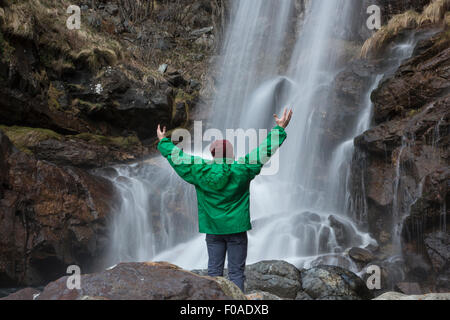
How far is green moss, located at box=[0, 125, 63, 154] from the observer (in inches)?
320

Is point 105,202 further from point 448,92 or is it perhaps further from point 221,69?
point 221,69

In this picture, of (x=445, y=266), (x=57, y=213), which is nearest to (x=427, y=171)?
(x=445, y=266)

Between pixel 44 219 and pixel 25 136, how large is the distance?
10.3 ft

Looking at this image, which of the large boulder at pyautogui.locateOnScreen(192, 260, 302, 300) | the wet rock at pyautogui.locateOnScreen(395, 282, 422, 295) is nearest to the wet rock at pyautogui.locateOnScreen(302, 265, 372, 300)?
the large boulder at pyautogui.locateOnScreen(192, 260, 302, 300)

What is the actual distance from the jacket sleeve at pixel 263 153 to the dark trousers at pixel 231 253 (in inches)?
22.1

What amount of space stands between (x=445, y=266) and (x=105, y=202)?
21.8ft

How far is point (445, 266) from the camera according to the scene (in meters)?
5.46

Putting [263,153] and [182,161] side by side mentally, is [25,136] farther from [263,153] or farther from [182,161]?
[263,153]

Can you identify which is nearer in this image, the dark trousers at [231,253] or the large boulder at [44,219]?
the dark trousers at [231,253]

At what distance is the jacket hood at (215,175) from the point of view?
2490 mm

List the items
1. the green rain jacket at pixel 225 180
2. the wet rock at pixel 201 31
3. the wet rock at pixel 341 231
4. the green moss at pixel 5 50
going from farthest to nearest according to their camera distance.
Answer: the wet rock at pixel 201 31 → the green moss at pixel 5 50 → the wet rock at pixel 341 231 → the green rain jacket at pixel 225 180

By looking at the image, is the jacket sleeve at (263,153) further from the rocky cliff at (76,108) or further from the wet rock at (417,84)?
the wet rock at (417,84)

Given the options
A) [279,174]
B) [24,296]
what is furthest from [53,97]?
[24,296]

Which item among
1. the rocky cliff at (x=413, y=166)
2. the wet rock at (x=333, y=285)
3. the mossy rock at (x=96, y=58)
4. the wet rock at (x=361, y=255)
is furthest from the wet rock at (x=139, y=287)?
the mossy rock at (x=96, y=58)
